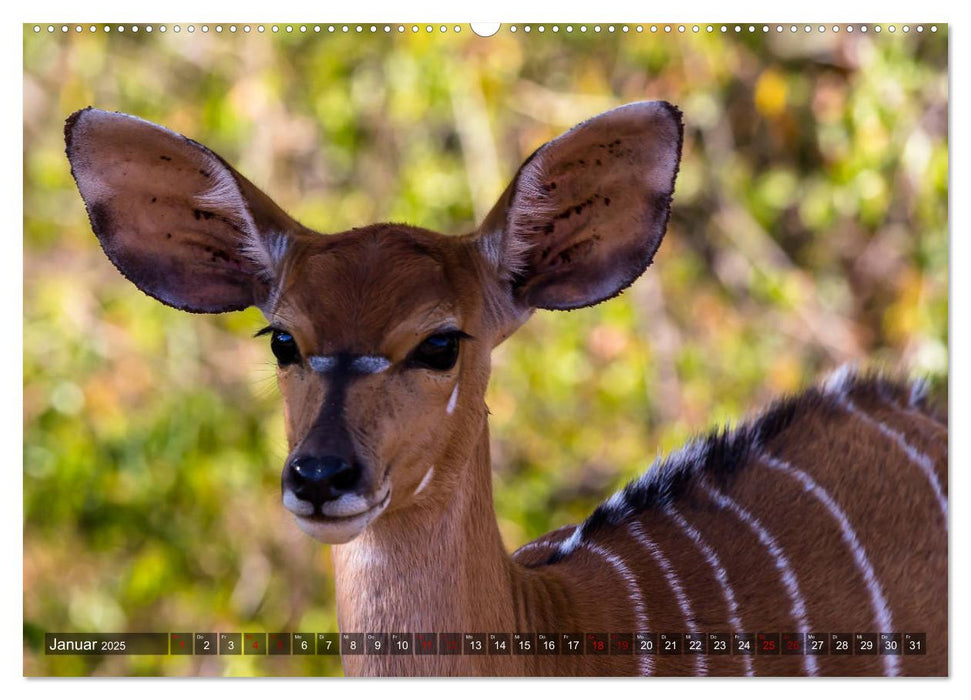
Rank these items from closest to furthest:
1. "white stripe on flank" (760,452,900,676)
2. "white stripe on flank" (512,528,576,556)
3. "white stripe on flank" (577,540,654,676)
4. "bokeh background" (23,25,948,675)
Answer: "white stripe on flank" (577,540,654,676), "white stripe on flank" (760,452,900,676), "white stripe on flank" (512,528,576,556), "bokeh background" (23,25,948,675)

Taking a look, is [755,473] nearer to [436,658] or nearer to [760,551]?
[760,551]

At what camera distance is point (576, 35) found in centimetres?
220

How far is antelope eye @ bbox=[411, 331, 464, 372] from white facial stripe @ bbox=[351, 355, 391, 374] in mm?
45

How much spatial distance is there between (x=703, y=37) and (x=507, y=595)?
1.16 meters

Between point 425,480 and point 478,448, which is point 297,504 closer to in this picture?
point 425,480

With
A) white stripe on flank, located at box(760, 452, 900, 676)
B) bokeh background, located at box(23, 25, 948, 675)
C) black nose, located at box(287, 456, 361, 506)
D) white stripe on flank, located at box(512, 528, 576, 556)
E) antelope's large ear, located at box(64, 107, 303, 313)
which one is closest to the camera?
black nose, located at box(287, 456, 361, 506)

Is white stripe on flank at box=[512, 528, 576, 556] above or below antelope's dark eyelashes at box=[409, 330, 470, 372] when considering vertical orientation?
below

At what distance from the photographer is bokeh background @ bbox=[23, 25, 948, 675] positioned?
246 cm

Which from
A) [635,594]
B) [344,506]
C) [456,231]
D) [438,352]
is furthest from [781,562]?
[456,231]

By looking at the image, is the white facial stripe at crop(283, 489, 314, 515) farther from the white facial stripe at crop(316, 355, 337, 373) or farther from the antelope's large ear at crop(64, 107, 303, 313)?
the antelope's large ear at crop(64, 107, 303, 313)

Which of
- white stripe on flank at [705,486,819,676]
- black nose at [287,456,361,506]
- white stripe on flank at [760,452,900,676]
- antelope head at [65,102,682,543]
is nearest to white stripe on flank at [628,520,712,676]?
white stripe on flank at [705,486,819,676]

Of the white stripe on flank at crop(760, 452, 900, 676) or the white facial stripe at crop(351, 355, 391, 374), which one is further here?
the white stripe on flank at crop(760, 452, 900, 676)

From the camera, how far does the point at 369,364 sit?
5.07 feet
